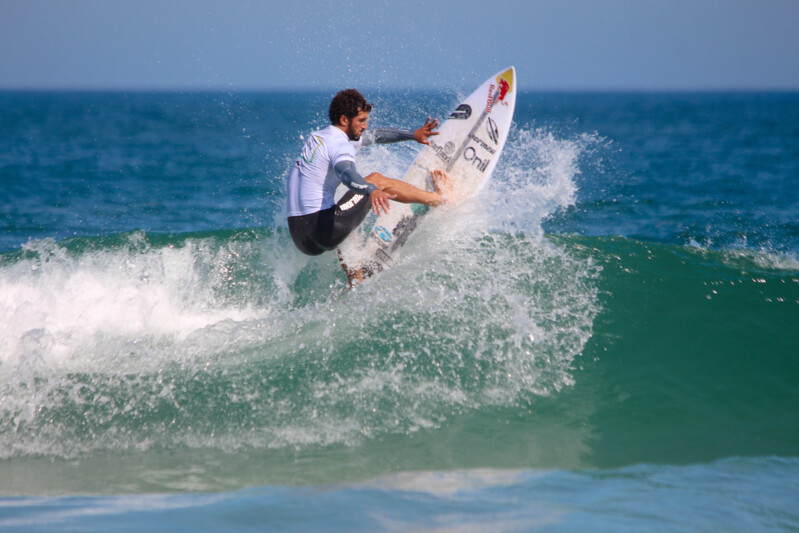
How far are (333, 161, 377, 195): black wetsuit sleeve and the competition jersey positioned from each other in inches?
2.6

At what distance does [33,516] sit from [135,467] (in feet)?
2.82

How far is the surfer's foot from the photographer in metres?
6.63

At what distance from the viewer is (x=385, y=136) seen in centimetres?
630

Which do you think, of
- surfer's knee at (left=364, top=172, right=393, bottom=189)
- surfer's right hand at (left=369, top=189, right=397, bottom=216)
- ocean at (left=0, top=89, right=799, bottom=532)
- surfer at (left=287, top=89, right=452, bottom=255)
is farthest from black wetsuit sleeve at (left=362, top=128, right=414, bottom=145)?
surfer's right hand at (left=369, top=189, right=397, bottom=216)

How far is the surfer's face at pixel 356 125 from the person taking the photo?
5602mm

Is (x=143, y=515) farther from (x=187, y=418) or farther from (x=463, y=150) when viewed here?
(x=463, y=150)

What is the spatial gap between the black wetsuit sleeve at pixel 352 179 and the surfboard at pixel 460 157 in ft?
3.96

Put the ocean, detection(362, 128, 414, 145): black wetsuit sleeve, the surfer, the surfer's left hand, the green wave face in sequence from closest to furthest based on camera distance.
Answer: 1. the ocean
2. the green wave face
3. the surfer
4. detection(362, 128, 414, 145): black wetsuit sleeve
5. the surfer's left hand

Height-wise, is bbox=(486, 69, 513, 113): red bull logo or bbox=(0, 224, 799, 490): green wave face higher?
bbox=(486, 69, 513, 113): red bull logo

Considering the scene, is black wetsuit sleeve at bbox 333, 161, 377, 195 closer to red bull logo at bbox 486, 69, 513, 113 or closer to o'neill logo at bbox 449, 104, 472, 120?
o'neill logo at bbox 449, 104, 472, 120

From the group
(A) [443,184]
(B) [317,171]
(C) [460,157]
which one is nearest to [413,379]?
(B) [317,171]

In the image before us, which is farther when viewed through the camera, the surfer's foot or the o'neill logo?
the o'neill logo

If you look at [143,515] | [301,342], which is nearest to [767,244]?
[301,342]

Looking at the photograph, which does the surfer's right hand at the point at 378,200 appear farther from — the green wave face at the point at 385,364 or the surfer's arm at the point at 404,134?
the surfer's arm at the point at 404,134
